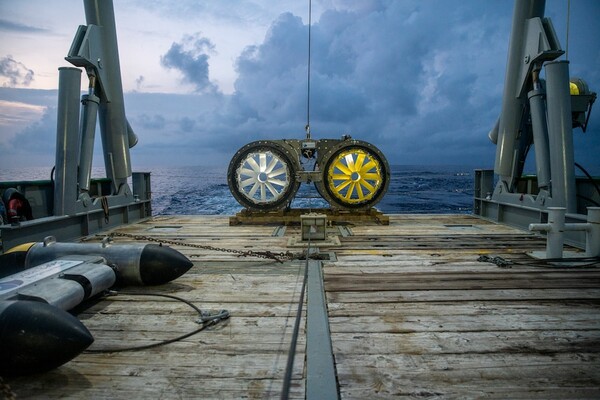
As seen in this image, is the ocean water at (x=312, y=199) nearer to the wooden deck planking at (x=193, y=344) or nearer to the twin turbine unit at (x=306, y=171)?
the twin turbine unit at (x=306, y=171)

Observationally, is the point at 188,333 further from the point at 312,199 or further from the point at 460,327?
the point at 312,199

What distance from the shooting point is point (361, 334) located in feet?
9.72

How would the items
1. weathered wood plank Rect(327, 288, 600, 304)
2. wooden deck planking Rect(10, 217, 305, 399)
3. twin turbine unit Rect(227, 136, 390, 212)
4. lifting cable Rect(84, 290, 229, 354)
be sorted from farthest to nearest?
twin turbine unit Rect(227, 136, 390, 212) → weathered wood plank Rect(327, 288, 600, 304) → lifting cable Rect(84, 290, 229, 354) → wooden deck planking Rect(10, 217, 305, 399)

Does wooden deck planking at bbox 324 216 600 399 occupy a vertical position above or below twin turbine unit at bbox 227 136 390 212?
below

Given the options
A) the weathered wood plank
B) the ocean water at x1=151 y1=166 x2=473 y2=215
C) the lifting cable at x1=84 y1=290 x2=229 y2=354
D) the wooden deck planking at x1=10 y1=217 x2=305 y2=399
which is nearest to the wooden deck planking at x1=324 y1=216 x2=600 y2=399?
the weathered wood plank

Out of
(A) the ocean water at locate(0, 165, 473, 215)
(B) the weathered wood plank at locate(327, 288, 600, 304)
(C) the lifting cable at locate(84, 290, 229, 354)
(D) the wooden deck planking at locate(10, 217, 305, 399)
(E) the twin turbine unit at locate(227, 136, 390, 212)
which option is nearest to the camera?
(D) the wooden deck planking at locate(10, 217, 305, 399)

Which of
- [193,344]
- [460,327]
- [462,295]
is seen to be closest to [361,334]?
[460,327]

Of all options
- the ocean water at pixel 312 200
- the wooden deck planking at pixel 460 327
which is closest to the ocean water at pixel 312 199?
the ocean water at pixel 312 200

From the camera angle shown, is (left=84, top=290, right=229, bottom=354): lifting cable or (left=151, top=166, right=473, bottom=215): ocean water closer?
(left=84, top=290, right=229, bottom=354): lifting cable

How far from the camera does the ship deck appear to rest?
2273 mm

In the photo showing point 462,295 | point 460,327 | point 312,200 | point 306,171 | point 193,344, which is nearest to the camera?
point 193,344

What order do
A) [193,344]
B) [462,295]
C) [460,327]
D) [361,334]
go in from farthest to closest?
1. [462,295]
2. [460,327]
3. [361,334]
4. [193,344]

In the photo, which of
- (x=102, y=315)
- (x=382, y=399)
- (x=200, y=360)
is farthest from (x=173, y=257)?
(x=382, y=399)

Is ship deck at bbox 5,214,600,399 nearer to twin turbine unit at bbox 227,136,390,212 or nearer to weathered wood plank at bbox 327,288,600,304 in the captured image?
weathered wood plank at bbox 327,288,600,304
